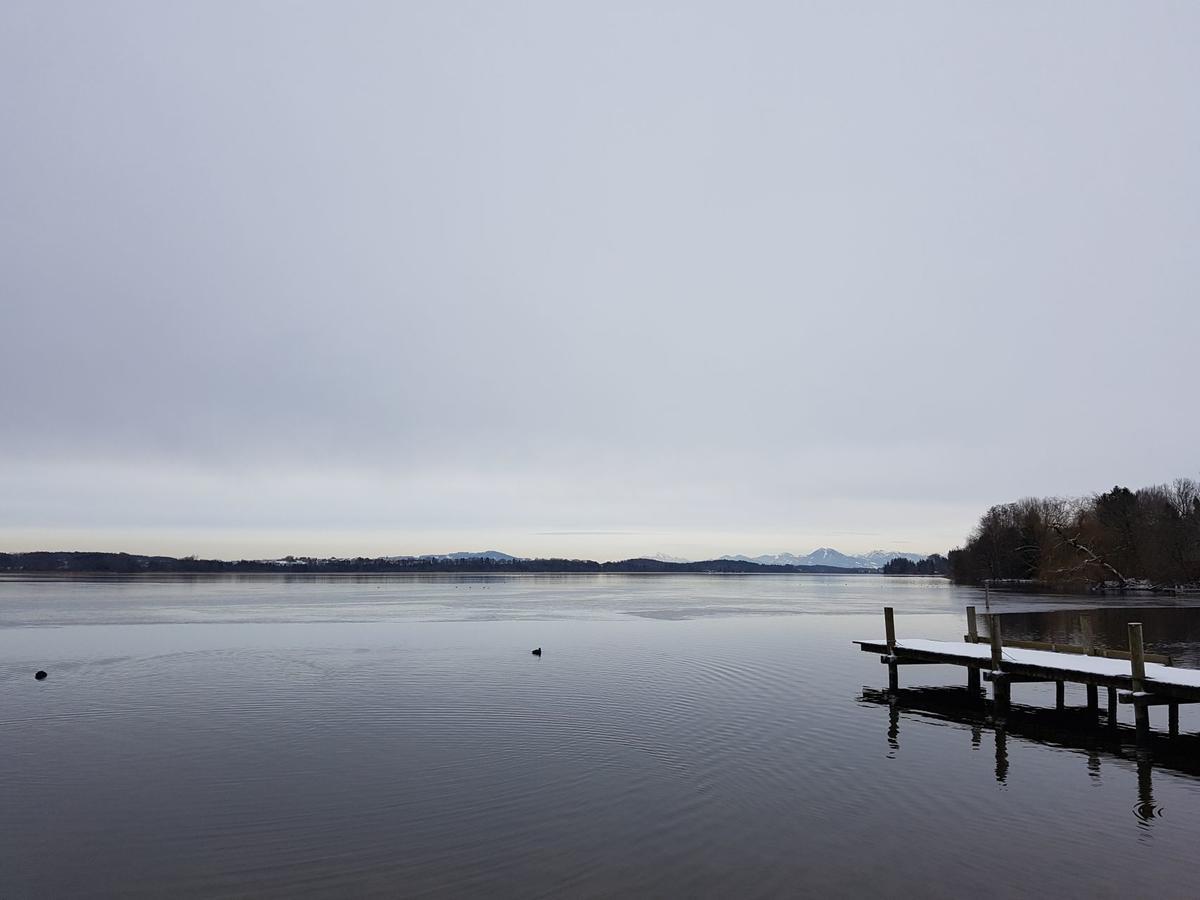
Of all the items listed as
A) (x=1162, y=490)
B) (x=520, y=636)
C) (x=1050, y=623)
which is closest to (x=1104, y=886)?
(x=520, y=636)

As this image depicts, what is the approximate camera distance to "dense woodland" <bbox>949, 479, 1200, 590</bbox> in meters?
92.0

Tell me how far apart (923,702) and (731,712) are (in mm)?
6640

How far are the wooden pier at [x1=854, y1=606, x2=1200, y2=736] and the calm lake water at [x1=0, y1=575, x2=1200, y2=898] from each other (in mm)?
996

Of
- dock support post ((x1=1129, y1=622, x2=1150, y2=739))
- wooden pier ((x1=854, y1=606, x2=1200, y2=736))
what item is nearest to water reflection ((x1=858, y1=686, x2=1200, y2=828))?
dock support post ((x1=1129, y1=622, x2=1150, y2=739))

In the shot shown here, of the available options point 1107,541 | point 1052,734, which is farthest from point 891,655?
point 1107,541

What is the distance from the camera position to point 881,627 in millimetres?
47281

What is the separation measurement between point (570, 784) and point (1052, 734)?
42.9ft

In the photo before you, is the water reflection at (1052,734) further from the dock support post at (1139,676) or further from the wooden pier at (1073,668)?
the wooden pier at (1073,668)

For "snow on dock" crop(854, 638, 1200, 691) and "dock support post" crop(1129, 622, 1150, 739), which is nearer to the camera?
"dock support post" crop(1129, 622, 1150, 739)

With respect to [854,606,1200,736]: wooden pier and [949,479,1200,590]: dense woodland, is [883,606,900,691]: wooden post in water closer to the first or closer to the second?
[854,606,1200,736]: wooden pier

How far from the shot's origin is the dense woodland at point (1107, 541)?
92.0m

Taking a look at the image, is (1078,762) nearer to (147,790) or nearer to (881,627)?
(147,790)

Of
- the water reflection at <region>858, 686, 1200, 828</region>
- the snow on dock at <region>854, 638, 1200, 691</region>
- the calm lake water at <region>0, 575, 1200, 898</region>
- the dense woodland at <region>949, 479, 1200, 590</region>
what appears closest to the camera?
the calm lake water at <region>0, 575, 1200, 898</region>

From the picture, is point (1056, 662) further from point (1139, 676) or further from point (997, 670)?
point (1139, 676)
